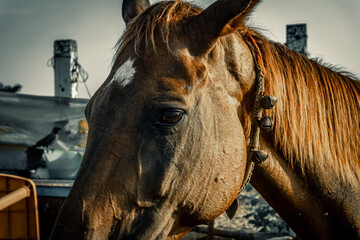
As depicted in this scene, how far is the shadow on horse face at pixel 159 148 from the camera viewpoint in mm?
1282

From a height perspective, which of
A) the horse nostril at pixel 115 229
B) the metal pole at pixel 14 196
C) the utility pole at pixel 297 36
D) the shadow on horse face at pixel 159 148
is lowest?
the metal pole at pixel 14 196

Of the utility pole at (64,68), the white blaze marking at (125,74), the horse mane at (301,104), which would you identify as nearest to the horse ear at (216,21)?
the horse mane at (301,104)

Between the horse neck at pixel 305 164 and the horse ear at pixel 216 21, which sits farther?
the horse neck at pixel 305 164

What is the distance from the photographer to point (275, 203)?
1.76 meters

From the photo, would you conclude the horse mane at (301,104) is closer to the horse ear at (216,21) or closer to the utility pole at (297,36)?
the horse ear at (216,21)

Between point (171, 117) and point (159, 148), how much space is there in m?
0.14

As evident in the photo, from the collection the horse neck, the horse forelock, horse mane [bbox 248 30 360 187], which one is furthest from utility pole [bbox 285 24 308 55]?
the horse forelock

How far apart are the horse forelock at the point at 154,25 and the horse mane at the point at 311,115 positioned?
0.43 meters

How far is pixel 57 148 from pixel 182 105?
4663 millimetres

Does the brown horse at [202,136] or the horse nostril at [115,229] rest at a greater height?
the brown horse at [202,136]

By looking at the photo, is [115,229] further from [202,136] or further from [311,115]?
[311,115]

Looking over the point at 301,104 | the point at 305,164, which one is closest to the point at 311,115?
the point at 301,104

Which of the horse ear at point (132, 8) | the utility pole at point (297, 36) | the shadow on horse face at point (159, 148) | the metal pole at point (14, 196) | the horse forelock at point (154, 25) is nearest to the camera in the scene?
the shadow on horse face at point (159, 148)

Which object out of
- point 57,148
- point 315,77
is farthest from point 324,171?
point 57,148
